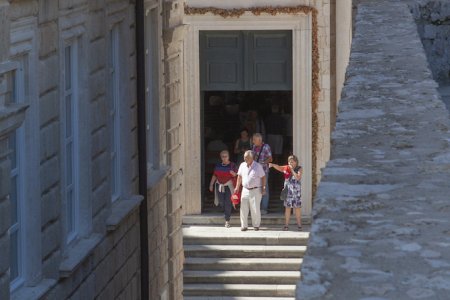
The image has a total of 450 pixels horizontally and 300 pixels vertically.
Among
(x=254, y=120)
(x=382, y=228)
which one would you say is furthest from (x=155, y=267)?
(x=382, y=228)

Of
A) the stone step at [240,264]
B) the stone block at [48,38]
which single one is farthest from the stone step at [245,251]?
the stone block at [48,38]

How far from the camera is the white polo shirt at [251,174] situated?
863 inches

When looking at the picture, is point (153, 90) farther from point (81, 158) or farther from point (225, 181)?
point (225, 181)

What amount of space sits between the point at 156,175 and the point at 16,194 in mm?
6532

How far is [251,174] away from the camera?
21984 mm

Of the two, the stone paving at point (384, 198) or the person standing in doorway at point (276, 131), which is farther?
the person standing in doorway at point (276, 131)

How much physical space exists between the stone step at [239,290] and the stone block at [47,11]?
9354 millimetres

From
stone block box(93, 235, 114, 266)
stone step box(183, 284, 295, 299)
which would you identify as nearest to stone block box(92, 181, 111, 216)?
stone block box(93, 235, 114, 266)

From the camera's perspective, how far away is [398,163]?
5773mm

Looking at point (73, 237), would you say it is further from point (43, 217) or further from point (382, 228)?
point (382, 228)

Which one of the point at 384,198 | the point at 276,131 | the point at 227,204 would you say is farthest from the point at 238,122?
the point at 384,198

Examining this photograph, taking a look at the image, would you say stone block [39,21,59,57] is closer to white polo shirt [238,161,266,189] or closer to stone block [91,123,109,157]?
stone block [91,123,109,157]

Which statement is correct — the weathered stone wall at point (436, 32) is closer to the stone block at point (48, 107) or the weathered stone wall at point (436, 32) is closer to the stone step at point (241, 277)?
the stone block at point (48, 107)

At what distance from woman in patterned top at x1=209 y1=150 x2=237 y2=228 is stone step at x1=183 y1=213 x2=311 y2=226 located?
0.35m
